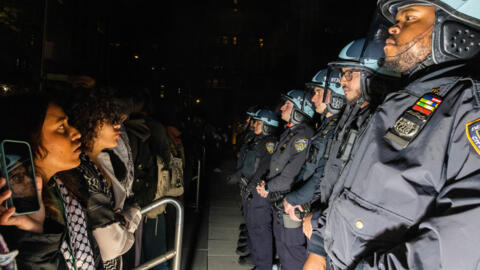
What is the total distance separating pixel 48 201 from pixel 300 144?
3.03 m

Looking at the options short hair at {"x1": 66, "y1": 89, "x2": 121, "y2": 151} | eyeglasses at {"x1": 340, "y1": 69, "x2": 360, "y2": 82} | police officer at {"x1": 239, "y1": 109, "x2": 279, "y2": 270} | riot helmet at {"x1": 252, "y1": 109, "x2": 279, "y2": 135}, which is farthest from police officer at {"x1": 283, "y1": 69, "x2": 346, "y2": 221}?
riot helmet at {"x1": 252, "y1": 109, "x2": 279, "y2": 135}

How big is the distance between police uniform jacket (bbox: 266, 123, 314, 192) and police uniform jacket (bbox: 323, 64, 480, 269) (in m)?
2.32

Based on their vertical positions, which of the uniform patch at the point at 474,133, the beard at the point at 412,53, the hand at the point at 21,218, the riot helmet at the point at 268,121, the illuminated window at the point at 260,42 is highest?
the illuminated window at the point at 260,42

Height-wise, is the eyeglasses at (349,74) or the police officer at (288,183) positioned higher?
the eyeglasses at (349,74)

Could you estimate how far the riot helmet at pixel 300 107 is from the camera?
15.5 ft

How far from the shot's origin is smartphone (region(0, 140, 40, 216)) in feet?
3.63

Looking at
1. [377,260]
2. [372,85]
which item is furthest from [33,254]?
[372,85]

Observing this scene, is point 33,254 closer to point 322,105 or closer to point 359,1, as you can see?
point 322,105

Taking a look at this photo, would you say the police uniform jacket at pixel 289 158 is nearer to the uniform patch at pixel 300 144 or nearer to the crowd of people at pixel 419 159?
the uniform patch at pixel 300 144

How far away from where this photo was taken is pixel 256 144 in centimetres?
589

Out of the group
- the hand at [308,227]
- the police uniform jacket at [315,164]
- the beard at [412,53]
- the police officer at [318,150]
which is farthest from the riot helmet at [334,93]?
the beard at [412,53]

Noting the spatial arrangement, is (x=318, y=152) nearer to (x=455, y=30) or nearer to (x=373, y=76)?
(x=373, y=76)

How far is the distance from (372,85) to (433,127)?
1.51 meters

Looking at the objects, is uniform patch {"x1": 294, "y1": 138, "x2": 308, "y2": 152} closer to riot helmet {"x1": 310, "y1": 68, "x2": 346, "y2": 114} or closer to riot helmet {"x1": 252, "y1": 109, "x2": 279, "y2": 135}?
riot helmet {"x1": 310, "y1": 68, "x2": 346, "y2": 114}
